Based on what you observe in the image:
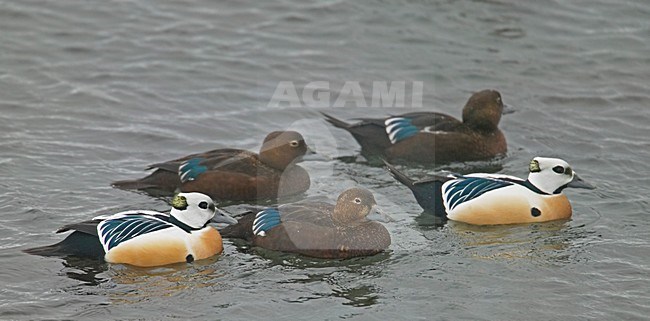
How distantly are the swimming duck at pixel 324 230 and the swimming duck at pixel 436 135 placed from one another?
2.63 meters

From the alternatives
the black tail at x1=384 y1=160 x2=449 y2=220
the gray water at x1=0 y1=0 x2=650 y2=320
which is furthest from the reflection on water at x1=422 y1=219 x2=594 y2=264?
the black tail at x1=384 y1=160 x2=449 y2=220

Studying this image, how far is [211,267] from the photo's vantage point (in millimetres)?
9109

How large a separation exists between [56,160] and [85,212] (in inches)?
61.7

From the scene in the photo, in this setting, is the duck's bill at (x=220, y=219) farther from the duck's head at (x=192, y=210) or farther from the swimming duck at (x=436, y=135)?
the swimming duck at (x=436, y=135)

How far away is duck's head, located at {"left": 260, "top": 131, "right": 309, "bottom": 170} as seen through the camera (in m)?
11.1

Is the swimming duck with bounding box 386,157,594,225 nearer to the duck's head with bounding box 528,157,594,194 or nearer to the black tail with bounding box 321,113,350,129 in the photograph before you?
the duck's head with bounding box 528,157,594,194

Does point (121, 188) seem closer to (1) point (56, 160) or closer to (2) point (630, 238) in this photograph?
(1) point (56, 160)

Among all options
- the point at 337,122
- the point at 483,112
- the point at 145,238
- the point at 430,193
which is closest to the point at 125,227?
the point at 145,238

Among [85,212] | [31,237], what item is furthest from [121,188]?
[31,237]

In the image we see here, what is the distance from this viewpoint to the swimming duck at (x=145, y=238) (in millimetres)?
9023

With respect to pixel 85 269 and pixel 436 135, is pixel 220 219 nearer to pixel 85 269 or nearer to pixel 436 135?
pixel 85 269

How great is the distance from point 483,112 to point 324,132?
1784mm

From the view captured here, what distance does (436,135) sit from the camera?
1216 cm

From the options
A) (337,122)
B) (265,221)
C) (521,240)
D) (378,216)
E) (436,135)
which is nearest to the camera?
(265,221)
